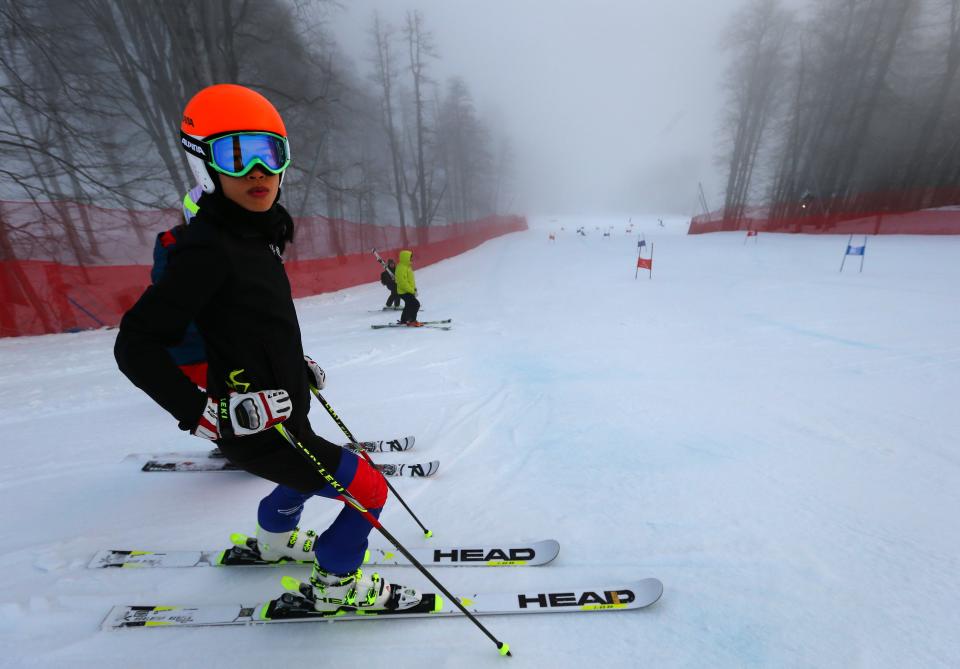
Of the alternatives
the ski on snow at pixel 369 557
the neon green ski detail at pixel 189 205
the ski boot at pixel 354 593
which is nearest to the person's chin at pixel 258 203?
the neon green ski detail at pixel 189 205

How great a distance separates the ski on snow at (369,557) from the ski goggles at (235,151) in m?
2.09

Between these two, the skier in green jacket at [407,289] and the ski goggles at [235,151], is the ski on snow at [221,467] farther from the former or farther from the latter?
the skier in green jacket at [407,289]

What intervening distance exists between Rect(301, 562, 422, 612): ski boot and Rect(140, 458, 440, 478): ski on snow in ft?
3.82

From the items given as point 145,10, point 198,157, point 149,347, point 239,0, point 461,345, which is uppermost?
point 239,0

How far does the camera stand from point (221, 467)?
3.16 m

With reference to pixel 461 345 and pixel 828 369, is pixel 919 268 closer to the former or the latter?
pixel 828 369

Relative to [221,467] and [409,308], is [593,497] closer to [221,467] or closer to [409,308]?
[221,467]

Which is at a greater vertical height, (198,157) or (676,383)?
(198,157)

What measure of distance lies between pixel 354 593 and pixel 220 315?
1425mm

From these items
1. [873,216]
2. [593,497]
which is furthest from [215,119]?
[873,216]

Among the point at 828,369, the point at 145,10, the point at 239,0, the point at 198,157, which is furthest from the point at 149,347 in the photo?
the point at 239,0

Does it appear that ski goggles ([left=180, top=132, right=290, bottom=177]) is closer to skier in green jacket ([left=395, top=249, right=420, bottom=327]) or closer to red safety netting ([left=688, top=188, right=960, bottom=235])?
skier in green jacket ([left=395, top=249, right=420, bottom=327])

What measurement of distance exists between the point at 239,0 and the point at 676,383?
17938 mm

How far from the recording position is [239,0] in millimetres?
13117
